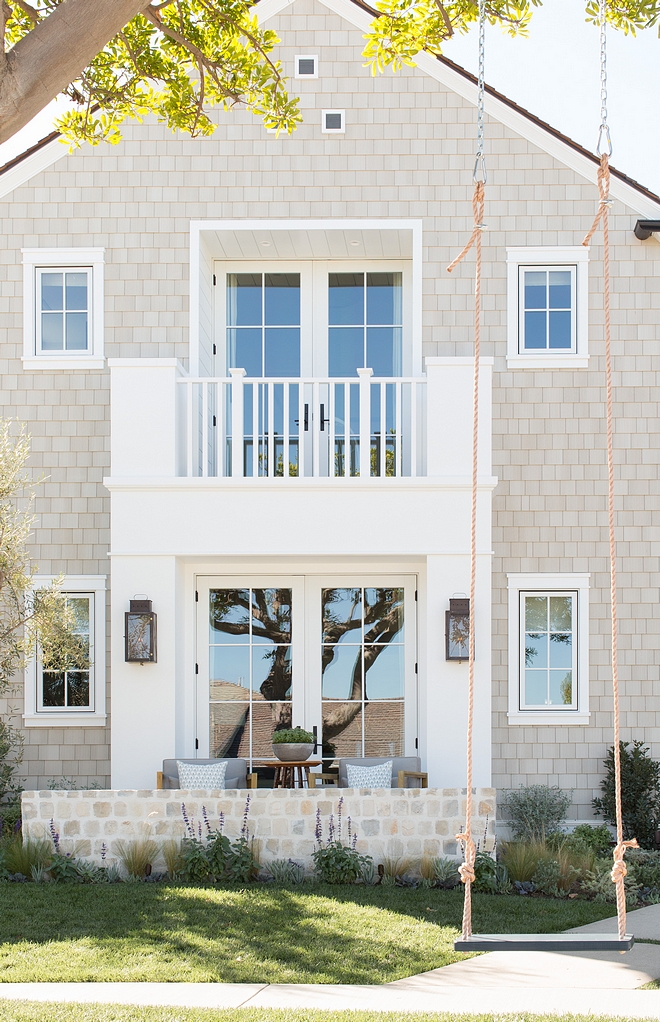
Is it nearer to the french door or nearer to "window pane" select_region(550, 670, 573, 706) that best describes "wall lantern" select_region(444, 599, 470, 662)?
the french door

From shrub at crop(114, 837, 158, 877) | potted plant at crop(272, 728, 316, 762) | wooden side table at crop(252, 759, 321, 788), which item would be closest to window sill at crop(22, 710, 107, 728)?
wooden side table at crop(252, 759, 321, 788)

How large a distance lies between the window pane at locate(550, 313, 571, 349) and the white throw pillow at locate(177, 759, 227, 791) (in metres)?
5.79

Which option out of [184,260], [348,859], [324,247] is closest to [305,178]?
[324,247]

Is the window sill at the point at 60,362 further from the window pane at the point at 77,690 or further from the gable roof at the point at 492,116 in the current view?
the window pane at the point at 77,690

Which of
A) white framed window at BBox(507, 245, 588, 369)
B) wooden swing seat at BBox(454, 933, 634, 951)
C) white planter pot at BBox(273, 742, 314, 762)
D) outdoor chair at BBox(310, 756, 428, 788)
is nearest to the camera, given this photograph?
wooden swing seat at BBox(454, 933, 634, 951)

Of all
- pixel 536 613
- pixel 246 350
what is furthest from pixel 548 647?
pixel 246 350

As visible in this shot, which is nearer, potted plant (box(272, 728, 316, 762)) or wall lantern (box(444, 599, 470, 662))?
wall lantern (box(444, 599, 470, 662))

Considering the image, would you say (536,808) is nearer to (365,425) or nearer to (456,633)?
(456,633)

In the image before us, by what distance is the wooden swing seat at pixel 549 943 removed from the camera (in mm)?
5246

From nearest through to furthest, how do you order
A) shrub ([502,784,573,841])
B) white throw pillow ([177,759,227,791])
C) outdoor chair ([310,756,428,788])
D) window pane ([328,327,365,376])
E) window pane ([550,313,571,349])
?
A: white throw pillow ([177,759,227,791]) < outdoor chair ([310,756,428,788]) < shrub ([502,784,573,841]) < window pane ([550,313,571,349]) < window pane ([328,327,365,376])

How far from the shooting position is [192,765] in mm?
9969

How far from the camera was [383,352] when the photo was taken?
40.3 feet

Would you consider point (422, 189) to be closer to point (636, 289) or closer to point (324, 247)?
point (324, 247)

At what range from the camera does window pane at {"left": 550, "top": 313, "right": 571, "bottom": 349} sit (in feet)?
38.4
